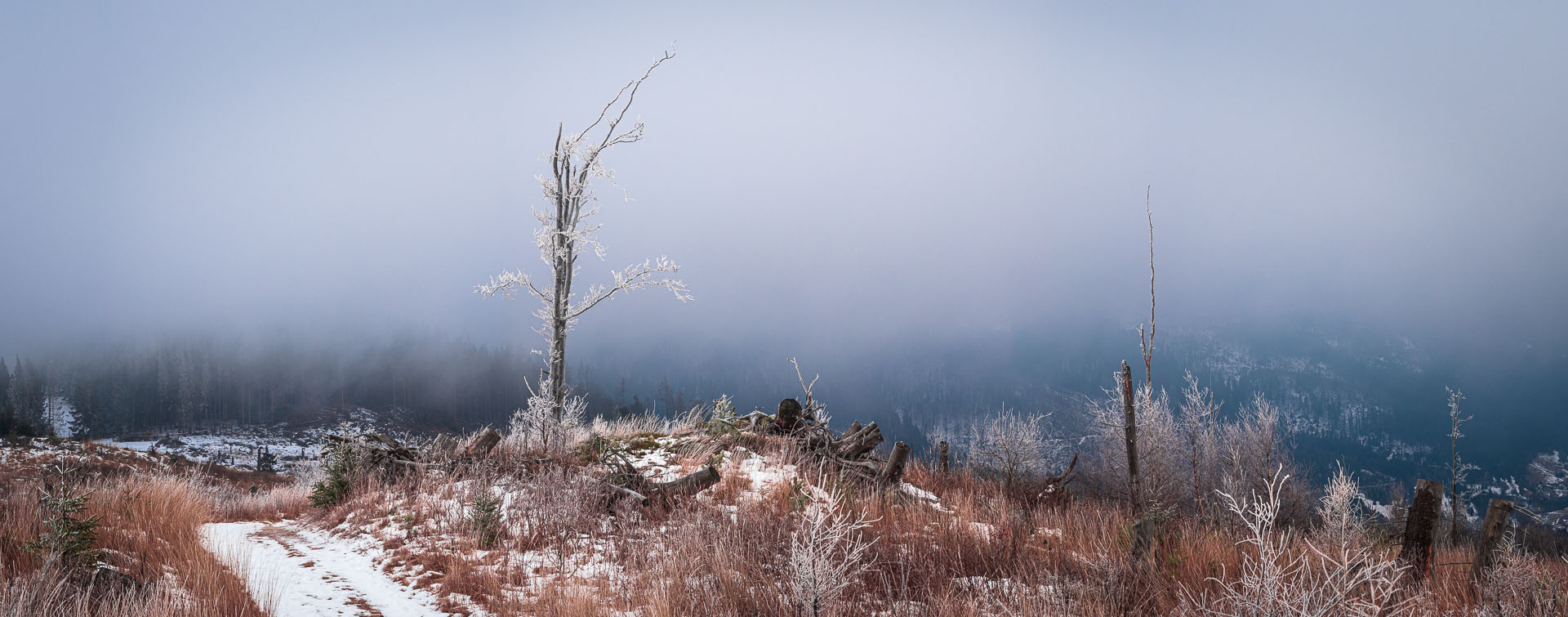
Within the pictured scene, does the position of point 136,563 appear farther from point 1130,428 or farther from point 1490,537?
point 1490,537

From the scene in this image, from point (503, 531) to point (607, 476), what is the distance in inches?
65.6

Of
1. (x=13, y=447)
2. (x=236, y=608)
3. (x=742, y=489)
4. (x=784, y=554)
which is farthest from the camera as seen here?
(x=13, y=447)

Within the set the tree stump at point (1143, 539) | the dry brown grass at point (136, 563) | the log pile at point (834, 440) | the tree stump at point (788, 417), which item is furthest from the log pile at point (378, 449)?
the tree stump at point (1143, 539)

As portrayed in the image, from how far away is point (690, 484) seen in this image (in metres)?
8.01

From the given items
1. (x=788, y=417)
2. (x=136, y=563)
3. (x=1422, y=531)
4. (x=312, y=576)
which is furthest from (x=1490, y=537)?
(x=136, y=563)

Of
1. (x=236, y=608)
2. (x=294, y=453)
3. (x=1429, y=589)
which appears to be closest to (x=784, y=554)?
(x=236, y=608)

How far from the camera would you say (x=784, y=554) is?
5570 mm

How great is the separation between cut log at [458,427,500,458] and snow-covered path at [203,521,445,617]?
212 centimetres

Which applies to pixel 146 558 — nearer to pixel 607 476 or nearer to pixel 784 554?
pixel 607 476

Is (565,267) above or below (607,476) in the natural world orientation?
above

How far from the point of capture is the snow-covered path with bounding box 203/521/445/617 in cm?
538

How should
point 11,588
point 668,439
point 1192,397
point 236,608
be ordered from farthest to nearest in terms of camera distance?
point 1192,397 → point 668,439 → point 236,608 → point 11,588

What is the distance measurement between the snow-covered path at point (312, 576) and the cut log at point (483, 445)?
2.12 m

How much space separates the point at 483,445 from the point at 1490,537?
1157 cm
